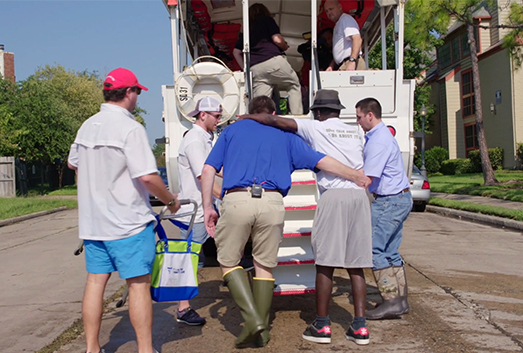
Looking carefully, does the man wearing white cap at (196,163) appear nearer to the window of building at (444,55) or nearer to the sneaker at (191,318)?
the sneaker at (191,318)

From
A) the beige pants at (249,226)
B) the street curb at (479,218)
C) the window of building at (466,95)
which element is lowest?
the street curb at (479,218)

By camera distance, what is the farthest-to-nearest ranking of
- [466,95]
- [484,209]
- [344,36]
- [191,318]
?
1. [466,95]
2. [484,209]
3. [344,36]
4. [191,318]

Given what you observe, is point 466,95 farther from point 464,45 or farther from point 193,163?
point 193,163

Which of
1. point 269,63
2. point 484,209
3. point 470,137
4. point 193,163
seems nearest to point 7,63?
point 470,137

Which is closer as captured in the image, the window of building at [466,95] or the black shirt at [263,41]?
the black shirt at [263,41]

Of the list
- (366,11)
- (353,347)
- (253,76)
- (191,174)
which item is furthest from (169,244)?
(366,11)

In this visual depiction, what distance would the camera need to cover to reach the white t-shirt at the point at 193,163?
5336mm

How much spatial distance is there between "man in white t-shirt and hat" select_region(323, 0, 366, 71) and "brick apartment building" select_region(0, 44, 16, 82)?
45504mm

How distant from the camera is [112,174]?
382 centimetres

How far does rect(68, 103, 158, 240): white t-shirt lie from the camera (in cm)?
379

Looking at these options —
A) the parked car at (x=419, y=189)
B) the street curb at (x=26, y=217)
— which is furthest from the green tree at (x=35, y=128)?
the parked car at (x=419, y=189)

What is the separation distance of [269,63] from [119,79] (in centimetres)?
404

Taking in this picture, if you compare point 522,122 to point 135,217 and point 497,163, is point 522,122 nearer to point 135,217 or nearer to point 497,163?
point 497,163

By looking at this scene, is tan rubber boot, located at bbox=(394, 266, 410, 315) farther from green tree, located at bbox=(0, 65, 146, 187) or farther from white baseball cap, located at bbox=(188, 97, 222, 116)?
green tree, located at bbox=(0, 65, 146, 187)
